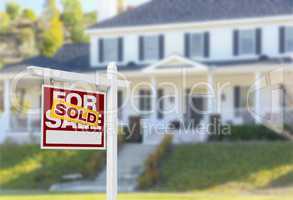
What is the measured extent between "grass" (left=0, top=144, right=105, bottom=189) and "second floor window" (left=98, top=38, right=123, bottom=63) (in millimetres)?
7135

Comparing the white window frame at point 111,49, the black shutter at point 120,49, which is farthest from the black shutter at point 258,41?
the white window frame at point 111,49

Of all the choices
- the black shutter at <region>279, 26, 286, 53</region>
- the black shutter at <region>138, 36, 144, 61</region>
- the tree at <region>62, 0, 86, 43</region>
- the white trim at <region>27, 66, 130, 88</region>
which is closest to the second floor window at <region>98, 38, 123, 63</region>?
the black shutter at <region>138, 36, 144, 61</region>

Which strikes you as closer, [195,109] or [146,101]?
[195,109]

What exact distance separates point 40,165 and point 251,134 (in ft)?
25.8

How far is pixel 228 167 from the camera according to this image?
82.3ft

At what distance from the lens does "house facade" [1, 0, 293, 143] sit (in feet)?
101

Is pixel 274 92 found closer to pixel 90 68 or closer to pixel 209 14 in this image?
pixel 209 14

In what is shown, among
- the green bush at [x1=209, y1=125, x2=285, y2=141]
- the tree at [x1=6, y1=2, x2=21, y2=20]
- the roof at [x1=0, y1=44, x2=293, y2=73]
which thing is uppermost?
the tree at [x1=6, y1=2, x2=21, y2=20]

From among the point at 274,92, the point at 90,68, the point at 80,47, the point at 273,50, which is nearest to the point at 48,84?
the point at 274,92

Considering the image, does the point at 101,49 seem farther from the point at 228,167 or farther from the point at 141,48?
the point at 228,167

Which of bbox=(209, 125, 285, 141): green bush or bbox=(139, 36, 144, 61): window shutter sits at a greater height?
bbox=(139, 36, 144, 61): window shutter

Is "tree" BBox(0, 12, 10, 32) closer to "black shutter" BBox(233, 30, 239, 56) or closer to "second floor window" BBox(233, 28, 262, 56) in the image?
"black shutter" BBox(233, 30, 239, 56)

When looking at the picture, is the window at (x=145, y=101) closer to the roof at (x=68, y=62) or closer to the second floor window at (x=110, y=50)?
the roof at (x=68, y=62)

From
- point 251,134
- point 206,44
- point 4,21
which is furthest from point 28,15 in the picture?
point 251,134
